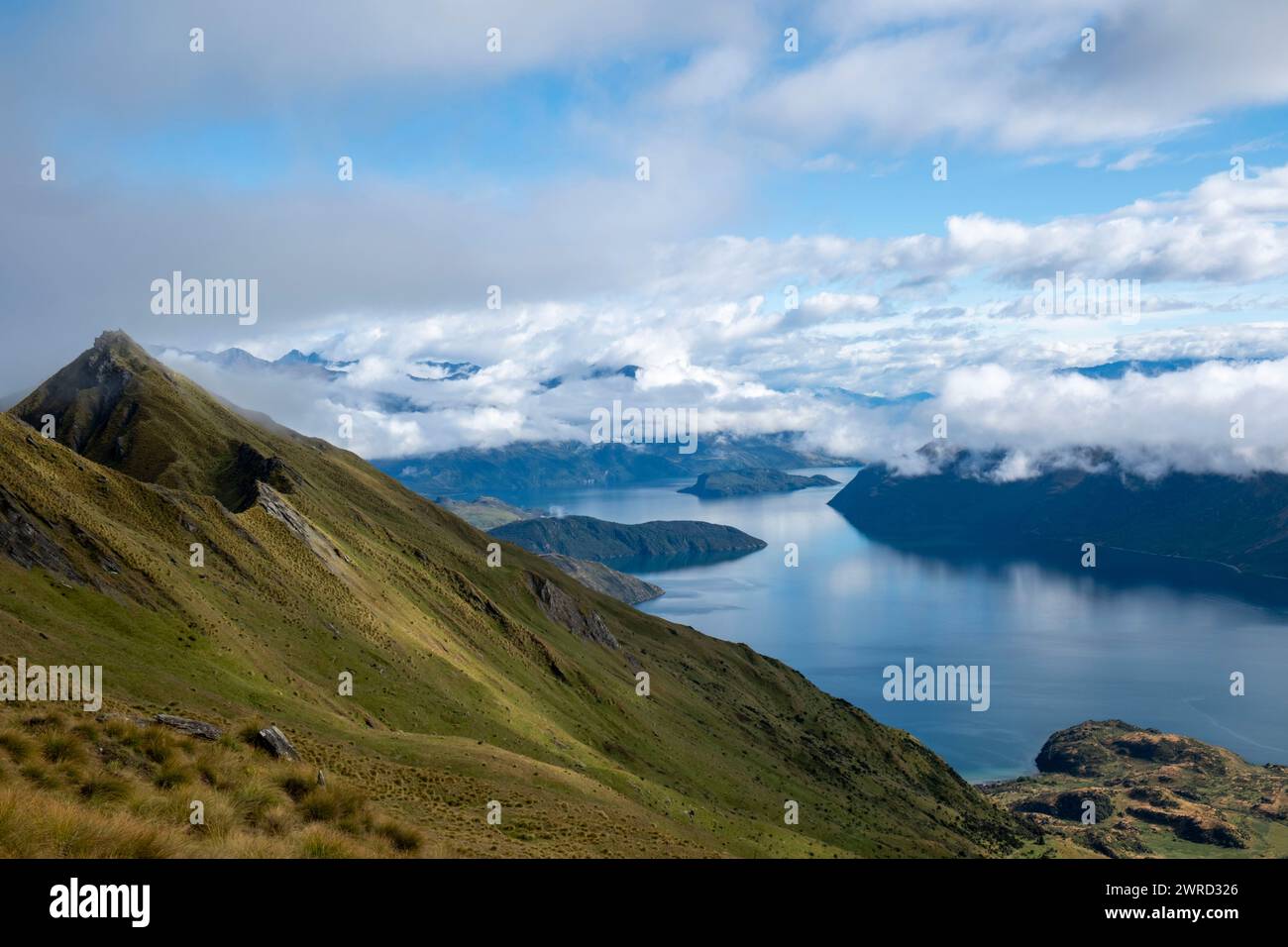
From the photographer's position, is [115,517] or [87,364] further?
[87,364]

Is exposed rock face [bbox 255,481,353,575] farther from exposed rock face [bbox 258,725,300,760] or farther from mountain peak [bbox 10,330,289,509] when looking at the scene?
exposed rock face [bbox 258,725,300,760]

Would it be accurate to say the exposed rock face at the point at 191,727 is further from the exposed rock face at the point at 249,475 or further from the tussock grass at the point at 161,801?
the exposed rock face at the point at 249,475

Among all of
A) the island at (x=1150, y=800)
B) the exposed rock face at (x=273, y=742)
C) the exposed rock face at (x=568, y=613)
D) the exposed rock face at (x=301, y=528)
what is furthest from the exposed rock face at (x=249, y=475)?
the island at (x=1150, y=800)

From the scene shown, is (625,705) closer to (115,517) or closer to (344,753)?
(115,517)

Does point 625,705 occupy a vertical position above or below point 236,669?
below

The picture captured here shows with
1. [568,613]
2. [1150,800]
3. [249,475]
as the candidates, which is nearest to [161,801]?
[249,475]
